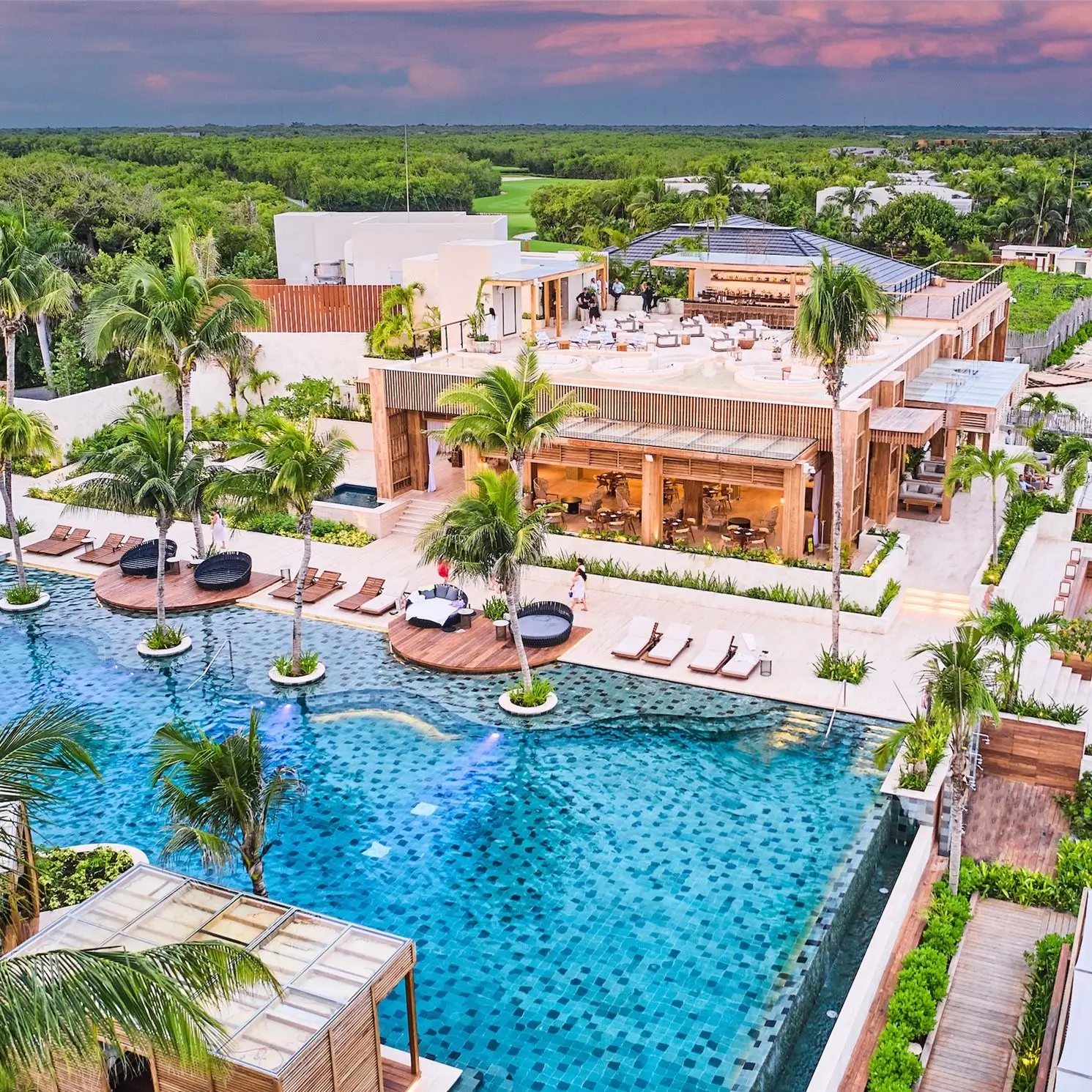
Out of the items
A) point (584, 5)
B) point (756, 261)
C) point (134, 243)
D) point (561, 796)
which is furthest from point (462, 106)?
point (561, 796)

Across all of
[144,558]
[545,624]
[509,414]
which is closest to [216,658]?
[144,558]

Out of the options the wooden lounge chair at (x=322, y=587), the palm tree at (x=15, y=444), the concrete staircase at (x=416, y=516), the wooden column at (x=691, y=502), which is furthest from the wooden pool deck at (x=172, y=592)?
the wooden column at (x=691, y=502)

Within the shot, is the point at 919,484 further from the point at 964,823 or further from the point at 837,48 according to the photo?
the point at 837,48

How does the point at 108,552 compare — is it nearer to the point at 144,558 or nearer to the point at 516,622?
the point at 144,558

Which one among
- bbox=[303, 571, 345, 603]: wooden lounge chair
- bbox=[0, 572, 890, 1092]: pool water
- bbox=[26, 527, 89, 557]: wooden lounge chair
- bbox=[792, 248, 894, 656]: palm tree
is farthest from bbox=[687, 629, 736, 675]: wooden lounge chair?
bbox=[26, 527, 89, 557]: wooden lounge chair

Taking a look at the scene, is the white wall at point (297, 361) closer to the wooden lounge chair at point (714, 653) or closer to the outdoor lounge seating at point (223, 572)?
the outdoor lounge seating at point (223, 572)

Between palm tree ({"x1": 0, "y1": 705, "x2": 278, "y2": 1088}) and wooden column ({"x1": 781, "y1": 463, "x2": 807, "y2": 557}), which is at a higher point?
palm tree ({"x1": 0, "y1": 705, "x2": 278, "y2": 1088})

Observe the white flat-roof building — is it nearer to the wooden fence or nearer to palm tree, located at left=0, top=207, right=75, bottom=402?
the wooden fence
